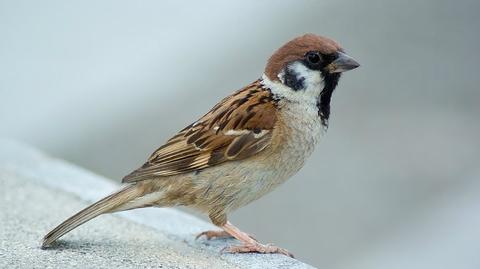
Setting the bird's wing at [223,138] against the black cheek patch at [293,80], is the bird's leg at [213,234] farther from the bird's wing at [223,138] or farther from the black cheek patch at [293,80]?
the black cheek patch at [293,80]

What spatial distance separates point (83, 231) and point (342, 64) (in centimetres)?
120

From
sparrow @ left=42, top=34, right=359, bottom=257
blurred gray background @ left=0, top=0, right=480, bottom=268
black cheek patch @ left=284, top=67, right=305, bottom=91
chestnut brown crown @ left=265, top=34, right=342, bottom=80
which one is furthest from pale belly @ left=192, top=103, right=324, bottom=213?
blurred gray background @ left=0, top=0, right=480, bottom=268

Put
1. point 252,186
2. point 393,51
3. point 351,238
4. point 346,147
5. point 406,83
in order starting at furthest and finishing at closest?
point 393,51, point 406,83, point 346,147, point 351,238, point 252,186

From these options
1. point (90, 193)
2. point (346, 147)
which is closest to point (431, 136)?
point (346, 147)

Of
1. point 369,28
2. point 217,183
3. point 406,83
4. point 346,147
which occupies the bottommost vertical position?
point 217,183

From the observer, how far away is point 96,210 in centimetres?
364

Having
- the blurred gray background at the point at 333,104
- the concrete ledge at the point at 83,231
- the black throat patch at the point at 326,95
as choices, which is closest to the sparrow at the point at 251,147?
the black throat patch at the point at 326,95

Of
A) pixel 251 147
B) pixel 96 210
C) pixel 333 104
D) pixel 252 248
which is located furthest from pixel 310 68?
pixel 333 104

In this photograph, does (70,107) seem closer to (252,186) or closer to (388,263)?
(388,263)

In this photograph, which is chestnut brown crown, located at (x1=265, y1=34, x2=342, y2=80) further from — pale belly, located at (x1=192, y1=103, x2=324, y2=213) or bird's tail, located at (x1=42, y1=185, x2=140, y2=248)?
bird's tail, located at (x1=42, y1=185, x2=140, y2=248)

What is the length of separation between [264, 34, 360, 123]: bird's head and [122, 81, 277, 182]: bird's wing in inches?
3.6

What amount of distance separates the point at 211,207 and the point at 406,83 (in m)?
3.56

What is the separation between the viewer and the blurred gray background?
5586 millimetres

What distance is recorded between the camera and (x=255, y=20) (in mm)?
8867
